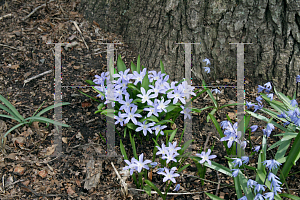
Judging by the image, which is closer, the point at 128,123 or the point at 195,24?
the point at 128,123

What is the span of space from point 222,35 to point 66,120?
5.85 ft

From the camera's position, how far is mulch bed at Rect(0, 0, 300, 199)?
2.16 metres

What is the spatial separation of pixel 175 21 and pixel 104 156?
1512mm

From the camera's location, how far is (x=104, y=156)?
2350 millimetres

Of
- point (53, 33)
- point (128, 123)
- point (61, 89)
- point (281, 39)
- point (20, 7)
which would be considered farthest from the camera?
point (20, 7)

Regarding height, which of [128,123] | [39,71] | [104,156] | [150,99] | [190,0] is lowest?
[104,156]

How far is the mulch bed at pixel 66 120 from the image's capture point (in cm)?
216

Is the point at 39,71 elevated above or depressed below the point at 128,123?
above

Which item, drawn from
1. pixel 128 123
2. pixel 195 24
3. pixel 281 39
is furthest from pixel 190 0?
pixel 128 123

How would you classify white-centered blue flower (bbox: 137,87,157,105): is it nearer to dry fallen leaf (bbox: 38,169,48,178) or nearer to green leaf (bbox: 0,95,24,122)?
dry fallen leaf (bbox: 38,169,48,178)

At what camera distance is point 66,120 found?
2609 millimetres

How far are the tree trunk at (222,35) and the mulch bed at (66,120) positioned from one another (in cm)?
22

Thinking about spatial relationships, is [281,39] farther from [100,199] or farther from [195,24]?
[100,199]

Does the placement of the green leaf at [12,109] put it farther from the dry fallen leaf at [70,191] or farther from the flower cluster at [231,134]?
the flower cluster at [231,134]
